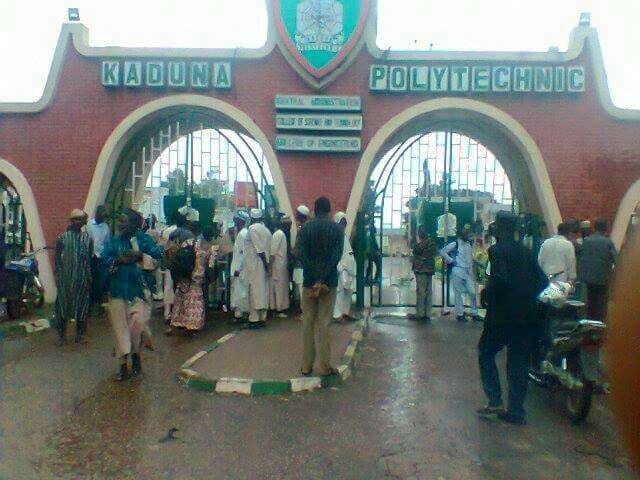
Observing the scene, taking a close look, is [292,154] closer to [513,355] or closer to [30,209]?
[30,209]

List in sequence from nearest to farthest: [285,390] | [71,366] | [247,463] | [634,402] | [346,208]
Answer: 1. [634,402]
2. [247,463]
3. [285,390]
4. [71,366]
5. [346,208]

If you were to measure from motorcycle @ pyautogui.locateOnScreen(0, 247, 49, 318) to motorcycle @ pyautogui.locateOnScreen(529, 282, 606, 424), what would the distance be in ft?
25.1

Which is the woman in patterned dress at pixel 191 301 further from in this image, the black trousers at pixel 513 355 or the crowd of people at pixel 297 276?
the black trousers at pixel 513 355

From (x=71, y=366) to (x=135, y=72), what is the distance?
6480 mm

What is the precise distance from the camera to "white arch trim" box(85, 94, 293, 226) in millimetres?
12094

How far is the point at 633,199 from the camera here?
11695 mm

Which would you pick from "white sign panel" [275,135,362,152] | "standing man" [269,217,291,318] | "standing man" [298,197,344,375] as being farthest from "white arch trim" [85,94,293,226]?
"standing man" [298,197,344,375]

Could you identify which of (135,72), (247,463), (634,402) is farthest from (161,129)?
(634,402)

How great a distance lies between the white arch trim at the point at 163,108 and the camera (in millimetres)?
12094

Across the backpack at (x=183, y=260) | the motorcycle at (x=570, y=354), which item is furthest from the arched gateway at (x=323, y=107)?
the motorcycle at (x=570, y=354)

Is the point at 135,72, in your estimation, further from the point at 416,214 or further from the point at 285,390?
the point at 285,390

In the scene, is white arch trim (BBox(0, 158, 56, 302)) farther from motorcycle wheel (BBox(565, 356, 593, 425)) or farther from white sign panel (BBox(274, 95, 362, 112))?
motorcycle wheel (BBox(565, 356, 593, 425))

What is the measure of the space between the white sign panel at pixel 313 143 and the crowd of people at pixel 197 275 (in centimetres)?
122

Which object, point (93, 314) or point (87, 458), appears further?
point (93, 314)
